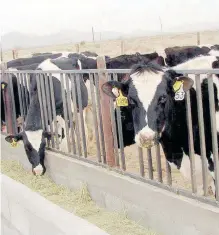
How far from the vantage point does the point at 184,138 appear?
4191mm

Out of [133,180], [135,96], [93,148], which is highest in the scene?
[135,96]

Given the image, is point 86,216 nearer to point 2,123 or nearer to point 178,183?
point 178,183

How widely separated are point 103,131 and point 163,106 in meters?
1.17

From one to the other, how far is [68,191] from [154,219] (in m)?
1.74

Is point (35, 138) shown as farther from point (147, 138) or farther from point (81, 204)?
point (147, 138)

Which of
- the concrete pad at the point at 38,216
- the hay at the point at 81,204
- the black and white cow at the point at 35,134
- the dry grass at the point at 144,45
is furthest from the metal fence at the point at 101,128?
the dry grass at the point at 144,45

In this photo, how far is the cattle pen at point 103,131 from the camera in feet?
11.7

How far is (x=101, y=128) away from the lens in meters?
4.91

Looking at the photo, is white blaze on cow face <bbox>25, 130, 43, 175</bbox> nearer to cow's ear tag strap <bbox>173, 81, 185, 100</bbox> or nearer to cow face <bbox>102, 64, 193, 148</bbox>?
cow face <bbox>102, 64, 193, 148</bbox>

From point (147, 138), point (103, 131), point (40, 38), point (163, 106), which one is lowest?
point (103, 131)

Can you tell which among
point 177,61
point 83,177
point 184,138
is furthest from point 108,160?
point 177,61

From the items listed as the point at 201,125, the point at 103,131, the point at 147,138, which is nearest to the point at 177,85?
the point at 201,125

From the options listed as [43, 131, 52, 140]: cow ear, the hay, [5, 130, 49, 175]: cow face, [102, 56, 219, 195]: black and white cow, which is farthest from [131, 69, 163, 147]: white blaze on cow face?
[5, 130, 49, 175]: cow face

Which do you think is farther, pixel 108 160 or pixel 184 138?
pixel 108 160
